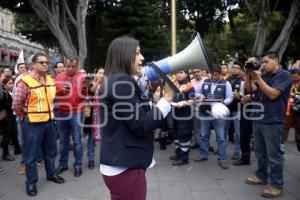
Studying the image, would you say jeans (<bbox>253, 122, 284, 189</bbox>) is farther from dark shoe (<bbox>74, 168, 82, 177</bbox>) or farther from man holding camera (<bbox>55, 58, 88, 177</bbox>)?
dark shoe (<bbox>74, 168, 82, 177</bbox>)

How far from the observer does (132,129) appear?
8.84 ft

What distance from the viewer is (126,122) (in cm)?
270

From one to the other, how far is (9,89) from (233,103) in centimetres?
453

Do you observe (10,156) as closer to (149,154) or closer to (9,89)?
(9,89)

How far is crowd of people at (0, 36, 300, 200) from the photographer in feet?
9.06

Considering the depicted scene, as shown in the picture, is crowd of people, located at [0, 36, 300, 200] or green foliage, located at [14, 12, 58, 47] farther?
green foliage, located at [14, 12, 58, 47]

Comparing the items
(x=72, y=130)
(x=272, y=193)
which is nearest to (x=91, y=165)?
(x=72, y=130)

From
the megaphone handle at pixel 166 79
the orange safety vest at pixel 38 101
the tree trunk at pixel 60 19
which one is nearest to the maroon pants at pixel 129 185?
the megaphone handle at pixel 166 79

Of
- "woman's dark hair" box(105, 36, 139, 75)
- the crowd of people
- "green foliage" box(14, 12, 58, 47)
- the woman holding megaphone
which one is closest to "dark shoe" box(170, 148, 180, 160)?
the crowd of people

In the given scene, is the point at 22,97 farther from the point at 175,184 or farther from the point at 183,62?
the point at 183,62

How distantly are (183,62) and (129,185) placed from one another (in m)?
1.04

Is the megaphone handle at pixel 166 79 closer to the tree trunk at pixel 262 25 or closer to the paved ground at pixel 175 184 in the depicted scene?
the paved ground at pixel 175 184

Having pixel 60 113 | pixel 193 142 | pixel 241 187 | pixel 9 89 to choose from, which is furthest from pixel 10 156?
pixel 241 187

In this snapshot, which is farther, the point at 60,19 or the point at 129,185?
the point at 60,19
